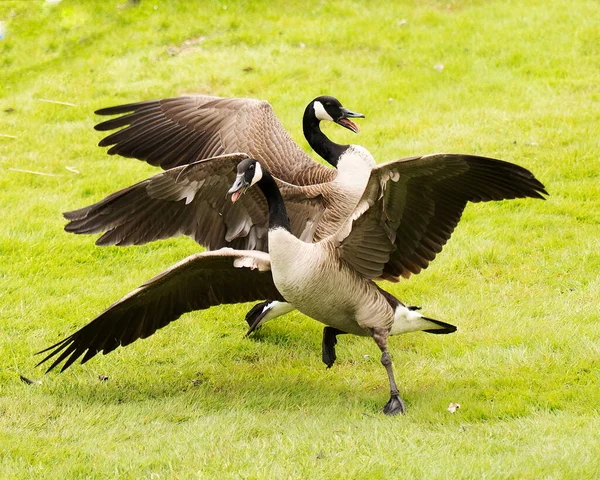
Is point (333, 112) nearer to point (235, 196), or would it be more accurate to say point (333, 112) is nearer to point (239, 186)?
point (239, 186)

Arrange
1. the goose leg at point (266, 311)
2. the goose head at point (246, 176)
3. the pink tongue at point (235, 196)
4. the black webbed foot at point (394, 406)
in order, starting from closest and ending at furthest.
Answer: the pink tongue at point (235, 196) < the goose head at point (246, 176) < the black webbed foot at point (394, 406) < the goose leg at point (266, 311)

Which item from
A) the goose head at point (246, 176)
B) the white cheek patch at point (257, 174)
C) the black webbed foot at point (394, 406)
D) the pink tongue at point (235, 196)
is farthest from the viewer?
the black webbed foot at point (394, 406)

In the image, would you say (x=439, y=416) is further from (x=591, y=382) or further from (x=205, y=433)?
(x=205, y=433)

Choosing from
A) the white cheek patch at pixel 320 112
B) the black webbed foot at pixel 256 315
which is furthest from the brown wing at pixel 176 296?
the white cheek patch at pixel 320 112

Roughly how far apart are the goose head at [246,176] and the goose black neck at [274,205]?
83 millimetres

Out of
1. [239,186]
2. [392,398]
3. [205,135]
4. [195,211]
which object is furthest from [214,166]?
[392,398]

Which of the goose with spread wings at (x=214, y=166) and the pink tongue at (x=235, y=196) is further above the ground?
the pink tongue at (x=235, y=196)

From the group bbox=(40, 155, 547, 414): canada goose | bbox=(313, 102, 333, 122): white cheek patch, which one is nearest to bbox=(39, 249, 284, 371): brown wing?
bbox=(40, 155, 547, 414): canada goose

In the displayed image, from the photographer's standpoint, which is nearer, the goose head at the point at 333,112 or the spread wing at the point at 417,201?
the spread wing at the point at 417,201

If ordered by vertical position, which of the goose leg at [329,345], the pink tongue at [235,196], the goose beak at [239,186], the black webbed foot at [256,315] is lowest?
the black webbed foot at [256,315]

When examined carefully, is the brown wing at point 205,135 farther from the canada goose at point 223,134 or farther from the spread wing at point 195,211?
the spread wing at point 195,211

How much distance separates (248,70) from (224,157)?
6021 mm

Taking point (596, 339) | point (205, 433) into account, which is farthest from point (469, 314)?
point (205, 433)

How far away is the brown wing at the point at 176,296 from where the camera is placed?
230 inches
